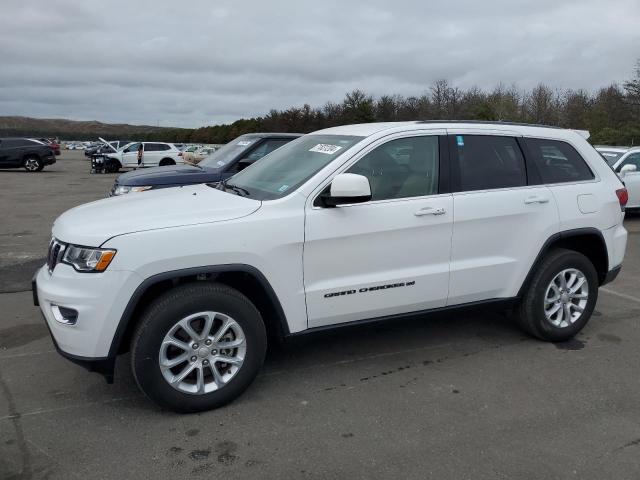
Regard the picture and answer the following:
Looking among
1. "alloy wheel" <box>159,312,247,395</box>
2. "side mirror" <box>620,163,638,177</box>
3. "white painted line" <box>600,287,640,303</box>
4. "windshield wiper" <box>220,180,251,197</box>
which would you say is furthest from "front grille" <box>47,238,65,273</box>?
"side mirror" <box>620,163,638,177</box>

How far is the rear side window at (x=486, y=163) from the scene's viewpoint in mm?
4223

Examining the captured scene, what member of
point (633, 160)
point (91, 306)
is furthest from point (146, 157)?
point (91, 306)

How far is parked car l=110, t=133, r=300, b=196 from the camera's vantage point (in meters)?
7.43

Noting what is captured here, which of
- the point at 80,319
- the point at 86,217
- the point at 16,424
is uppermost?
the point at 86,217

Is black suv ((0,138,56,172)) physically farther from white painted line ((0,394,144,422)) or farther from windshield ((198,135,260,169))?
white painted line ((0,394,144,422))

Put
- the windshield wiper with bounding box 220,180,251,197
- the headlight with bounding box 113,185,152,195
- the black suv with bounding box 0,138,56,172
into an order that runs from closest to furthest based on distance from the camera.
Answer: the windshield wiper with bounding box 220,180,251,197
the headlight with bounding box 113,185,152,195
the black suv with bounding box 0,138,56,172

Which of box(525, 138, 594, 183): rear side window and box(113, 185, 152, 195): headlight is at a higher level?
box(525, 138, 594, 183): rear side window

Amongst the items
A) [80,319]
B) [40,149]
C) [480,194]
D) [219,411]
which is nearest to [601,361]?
[480,194]

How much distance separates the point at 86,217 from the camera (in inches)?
141

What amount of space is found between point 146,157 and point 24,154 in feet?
19.2

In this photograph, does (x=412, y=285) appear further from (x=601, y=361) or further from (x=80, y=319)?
(x=80, y=319)

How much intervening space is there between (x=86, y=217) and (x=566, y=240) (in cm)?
378

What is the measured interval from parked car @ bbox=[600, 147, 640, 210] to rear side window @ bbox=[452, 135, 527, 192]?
828 cm

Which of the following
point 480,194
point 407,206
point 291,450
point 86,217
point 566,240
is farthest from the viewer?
point 566,240
